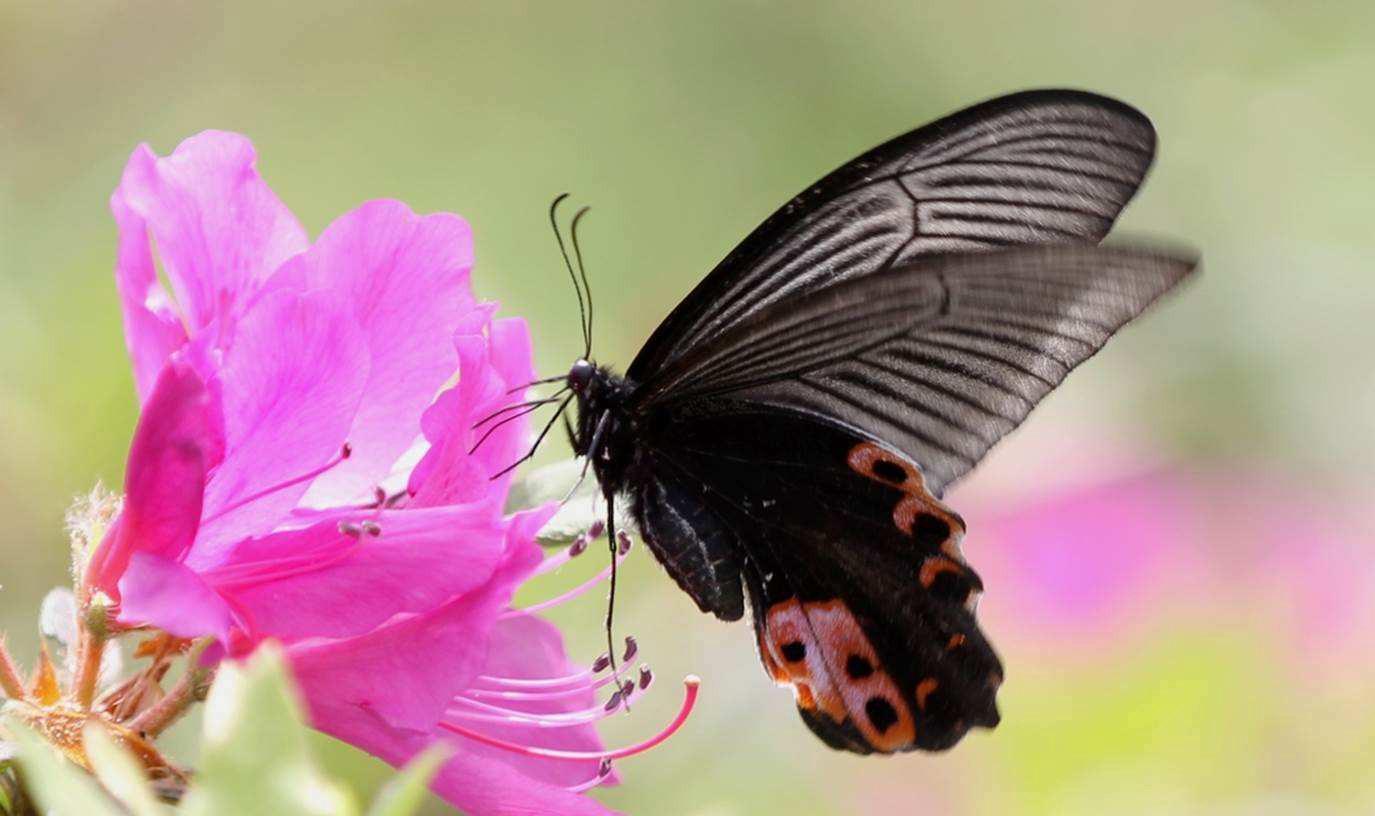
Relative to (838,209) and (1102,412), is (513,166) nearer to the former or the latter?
(1102,412)

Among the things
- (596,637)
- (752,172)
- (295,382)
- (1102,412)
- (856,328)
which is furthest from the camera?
(752,172)

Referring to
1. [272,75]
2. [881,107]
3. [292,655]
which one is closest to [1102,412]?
[881,107]

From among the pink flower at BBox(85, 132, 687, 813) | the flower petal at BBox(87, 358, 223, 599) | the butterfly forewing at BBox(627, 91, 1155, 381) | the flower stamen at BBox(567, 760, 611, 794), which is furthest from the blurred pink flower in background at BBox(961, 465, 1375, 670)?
the flower petal at BBox(87, 358, 223, 599)

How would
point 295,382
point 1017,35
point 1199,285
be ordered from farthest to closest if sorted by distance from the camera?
point 1017,35
point 1199,285
point 295,382

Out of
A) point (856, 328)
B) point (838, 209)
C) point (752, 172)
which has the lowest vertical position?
point (752, 172)

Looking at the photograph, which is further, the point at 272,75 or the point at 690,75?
the point at 690,75

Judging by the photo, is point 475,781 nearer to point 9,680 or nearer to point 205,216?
point 9,680

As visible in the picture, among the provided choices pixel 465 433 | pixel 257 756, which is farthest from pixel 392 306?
pixel 257 756
